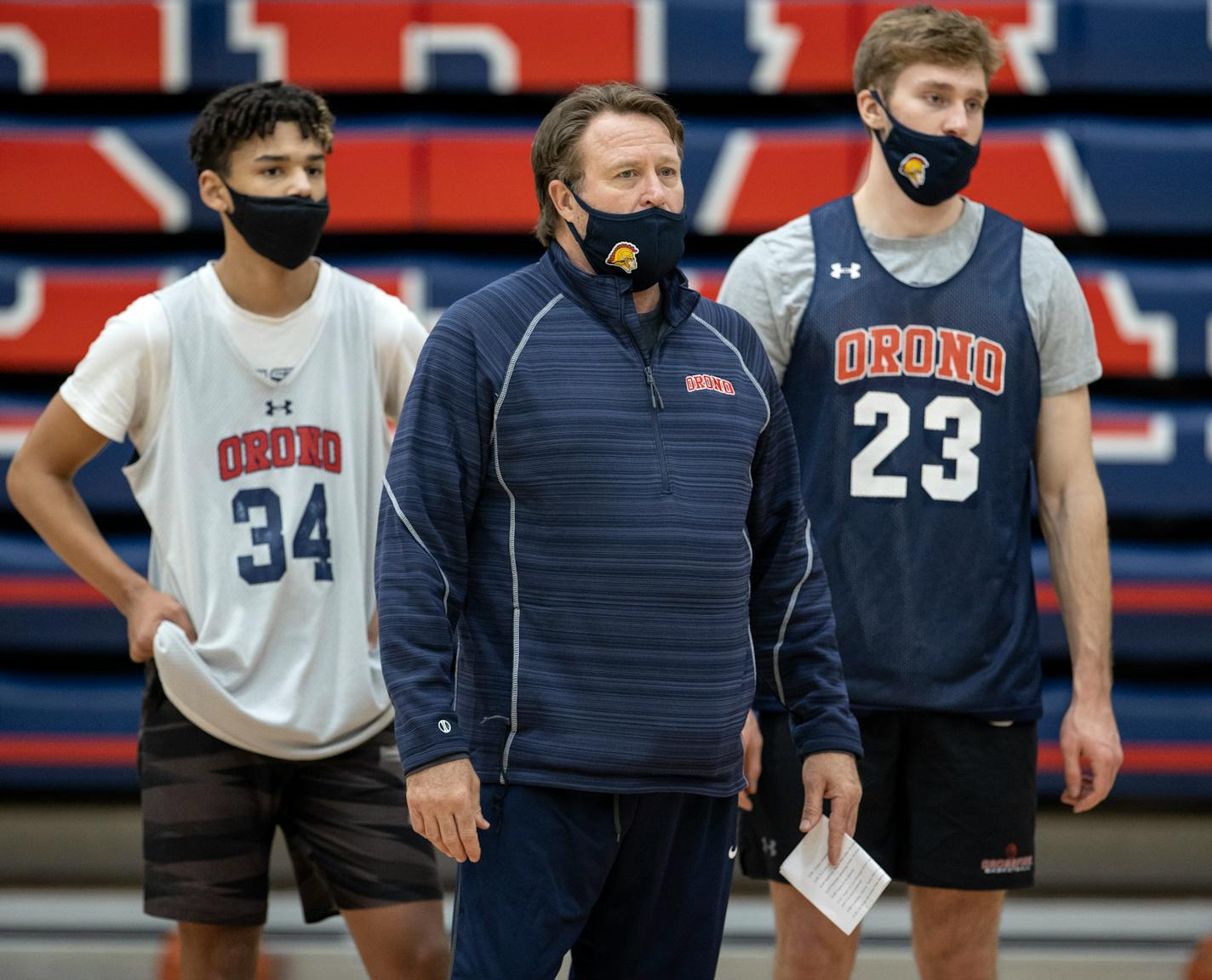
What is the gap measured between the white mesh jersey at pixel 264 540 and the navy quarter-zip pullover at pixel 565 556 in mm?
495

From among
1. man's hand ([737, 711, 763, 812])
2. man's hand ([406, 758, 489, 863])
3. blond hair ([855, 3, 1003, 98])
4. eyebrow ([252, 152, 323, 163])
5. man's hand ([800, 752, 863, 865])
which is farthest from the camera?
eyebrow ([252, 152, 323, 163])

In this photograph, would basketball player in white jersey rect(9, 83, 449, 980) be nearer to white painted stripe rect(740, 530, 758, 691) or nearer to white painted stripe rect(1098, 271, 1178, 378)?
white painted stripe rect(740, 530, 758, 691)

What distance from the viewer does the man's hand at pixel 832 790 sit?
188cm

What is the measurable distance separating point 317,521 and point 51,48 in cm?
193

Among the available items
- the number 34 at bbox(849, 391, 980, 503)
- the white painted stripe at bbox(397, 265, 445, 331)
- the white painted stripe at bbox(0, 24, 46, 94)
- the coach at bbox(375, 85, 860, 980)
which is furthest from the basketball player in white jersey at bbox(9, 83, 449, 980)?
the white painted stripe at bbox(0, 24, 46, 94)

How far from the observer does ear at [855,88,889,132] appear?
2287 millimetres

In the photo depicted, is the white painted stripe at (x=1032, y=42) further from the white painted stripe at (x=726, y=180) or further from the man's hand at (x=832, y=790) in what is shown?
the man's hand at (x=832, y=790)

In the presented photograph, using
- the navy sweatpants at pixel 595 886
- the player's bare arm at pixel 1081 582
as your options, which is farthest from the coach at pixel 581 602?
the player's bare arm at pixel 1081 582

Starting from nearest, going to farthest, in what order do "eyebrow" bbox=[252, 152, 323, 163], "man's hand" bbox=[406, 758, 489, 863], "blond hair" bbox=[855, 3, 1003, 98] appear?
"man's hand" bbox=[406, 758, 489, 863], "blond hair" bbox=[855, 3, 1003, 98], "eyebrow" bbox=[252, 152, 323, 163]

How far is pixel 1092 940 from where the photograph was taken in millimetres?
3301

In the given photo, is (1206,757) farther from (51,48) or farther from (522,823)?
(51,48)

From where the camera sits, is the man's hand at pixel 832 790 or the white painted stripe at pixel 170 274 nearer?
the man's hand at pixel 832 790

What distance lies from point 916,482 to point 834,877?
0.59m

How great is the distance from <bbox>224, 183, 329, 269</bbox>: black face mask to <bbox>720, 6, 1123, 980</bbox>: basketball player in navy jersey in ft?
2.10
